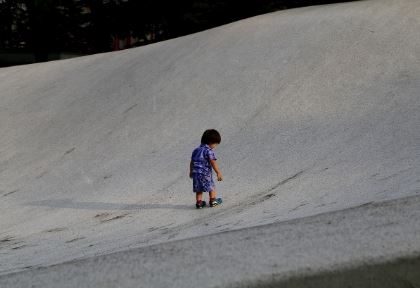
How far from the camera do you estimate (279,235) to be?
2.77m

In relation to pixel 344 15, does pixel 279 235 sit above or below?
below

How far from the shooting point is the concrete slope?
6.91 m

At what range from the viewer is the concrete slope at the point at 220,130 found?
6.91m

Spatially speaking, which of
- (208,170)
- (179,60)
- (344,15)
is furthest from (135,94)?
(208,170)

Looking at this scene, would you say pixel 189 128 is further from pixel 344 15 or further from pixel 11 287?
pixel 11 287

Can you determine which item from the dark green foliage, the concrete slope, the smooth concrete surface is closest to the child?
the concrete slope

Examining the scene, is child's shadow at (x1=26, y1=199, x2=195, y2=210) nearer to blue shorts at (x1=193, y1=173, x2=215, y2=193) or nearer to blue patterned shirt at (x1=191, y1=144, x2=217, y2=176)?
blue shorts at (x1=193, y1=173, x2=215, y2=193)

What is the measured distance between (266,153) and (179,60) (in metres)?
6.19

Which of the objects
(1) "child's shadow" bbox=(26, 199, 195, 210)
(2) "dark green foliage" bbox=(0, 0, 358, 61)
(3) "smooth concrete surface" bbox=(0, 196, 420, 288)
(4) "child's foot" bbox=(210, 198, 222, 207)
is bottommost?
(1) "child's shadow" bbox=(26, 199, 195, 210)

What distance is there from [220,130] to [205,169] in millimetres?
3538

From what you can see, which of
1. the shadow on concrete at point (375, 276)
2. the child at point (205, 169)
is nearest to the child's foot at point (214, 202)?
the child at point (205, 169)

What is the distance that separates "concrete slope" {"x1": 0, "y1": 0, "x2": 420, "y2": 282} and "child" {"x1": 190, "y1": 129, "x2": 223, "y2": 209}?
241 mm

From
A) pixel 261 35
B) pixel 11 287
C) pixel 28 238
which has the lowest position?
pixel 28 238

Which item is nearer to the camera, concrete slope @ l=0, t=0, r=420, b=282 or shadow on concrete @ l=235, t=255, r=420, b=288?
shadow on concrete @ l=235, t=255, r=420, b=288
